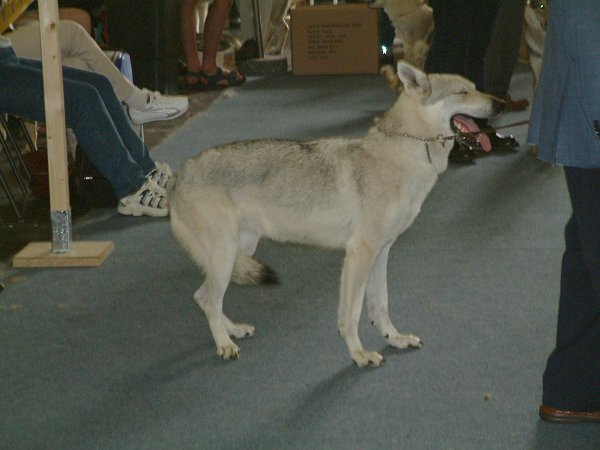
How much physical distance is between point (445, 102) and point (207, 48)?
19.9ft

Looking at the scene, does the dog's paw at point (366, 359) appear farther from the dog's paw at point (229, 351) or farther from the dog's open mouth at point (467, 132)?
the dog's open mouth at point (467, 132)

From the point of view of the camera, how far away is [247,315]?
11.8ft

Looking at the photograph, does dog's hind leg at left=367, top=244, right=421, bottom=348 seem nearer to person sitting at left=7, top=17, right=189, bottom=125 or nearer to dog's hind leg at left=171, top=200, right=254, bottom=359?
dog's hind leg at left=171, top=200, right=254, bottom=359

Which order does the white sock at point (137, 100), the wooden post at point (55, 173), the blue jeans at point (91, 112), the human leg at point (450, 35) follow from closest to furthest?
the wooden post at point (55, 173), the blue jeans at point (91, 112), the white sock at point (137, 100), the human leg at point (450, 35)

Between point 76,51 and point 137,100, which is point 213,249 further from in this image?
point 76,51

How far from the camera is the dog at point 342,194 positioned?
3098mm

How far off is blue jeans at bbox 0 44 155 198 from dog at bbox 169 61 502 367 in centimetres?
161

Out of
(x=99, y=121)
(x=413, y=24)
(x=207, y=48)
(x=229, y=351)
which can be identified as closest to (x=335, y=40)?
(x=207, y=48)

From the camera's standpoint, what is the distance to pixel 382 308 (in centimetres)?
326

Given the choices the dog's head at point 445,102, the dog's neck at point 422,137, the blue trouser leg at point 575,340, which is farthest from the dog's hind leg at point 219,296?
the blue trouser leg at point 575,340

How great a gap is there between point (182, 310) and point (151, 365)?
53 centimetres

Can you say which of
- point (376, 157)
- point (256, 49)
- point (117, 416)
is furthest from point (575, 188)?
point (256, 49)

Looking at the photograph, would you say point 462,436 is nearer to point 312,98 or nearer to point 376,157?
point 376,157

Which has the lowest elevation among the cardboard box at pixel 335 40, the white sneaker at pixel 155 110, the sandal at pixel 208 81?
the sandal at pixel 208 81
